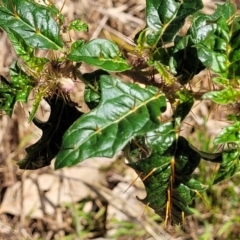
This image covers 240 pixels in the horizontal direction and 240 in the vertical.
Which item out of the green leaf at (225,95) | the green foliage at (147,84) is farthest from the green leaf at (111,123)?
the green leaf at (225,95)

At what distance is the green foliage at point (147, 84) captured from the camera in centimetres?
116

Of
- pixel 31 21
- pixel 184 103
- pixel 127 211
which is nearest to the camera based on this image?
pixel 184 103

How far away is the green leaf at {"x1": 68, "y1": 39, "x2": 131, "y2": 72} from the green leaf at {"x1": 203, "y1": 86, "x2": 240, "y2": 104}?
20 centimetres

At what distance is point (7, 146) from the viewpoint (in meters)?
3.03

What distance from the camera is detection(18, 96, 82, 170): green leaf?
138 cm

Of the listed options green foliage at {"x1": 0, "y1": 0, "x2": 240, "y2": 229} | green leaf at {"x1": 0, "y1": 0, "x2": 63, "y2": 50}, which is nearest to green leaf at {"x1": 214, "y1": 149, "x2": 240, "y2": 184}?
green foliage at {"x1": 0, "y1": 0, "x2": 240, "y2": 229}

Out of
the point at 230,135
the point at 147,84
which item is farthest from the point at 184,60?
the point at 230,135

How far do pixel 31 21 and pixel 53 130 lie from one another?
0.27 meters

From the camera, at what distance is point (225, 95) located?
1.17 metres

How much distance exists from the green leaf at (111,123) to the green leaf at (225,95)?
0.11 metres

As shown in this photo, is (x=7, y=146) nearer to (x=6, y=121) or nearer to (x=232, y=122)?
(x=6, y=121)

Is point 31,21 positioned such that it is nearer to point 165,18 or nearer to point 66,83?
point 66,83

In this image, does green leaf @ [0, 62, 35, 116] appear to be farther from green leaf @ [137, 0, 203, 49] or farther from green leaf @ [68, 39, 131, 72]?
green leaf @ [137, 0, 203, 49]

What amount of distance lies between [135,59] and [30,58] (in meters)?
0.24
